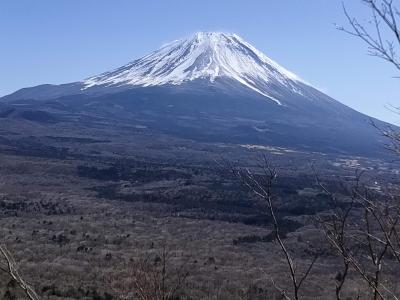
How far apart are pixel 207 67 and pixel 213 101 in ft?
96.6

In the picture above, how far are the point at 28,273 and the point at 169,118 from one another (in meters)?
95.1

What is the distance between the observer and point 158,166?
49.7m

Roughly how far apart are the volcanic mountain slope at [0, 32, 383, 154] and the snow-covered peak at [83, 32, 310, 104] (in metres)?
0.27

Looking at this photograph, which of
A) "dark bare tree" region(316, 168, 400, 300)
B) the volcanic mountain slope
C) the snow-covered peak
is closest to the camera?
"dark bare tree" region(316, 168, 400, 300)

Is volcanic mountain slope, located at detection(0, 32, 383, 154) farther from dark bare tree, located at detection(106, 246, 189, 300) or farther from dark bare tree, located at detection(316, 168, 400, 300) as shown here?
dark bare tree, located at detection(316, 168, 400, 300)

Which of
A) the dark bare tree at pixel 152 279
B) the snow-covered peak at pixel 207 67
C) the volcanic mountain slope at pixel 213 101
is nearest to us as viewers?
the dark bare tree at pixel 152 279

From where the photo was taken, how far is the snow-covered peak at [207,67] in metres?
144

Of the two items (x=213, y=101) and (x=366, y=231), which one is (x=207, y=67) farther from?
(x=366, y=231)

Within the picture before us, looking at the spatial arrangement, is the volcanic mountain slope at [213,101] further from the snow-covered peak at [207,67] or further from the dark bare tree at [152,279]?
the dark bare tree at [152,279]

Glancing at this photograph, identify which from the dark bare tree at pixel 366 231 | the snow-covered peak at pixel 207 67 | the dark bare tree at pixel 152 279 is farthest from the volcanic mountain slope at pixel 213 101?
the dark bare tree at pixel 366 231

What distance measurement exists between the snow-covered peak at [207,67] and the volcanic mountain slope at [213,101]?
0.88 feet

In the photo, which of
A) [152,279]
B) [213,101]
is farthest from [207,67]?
[152,279]

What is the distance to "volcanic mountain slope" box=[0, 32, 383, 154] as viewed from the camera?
9650 centimetres

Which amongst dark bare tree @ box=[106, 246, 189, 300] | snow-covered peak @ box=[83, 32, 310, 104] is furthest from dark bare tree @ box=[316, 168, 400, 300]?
snow-covered peak @ box=[83, 32, 310, 104]
